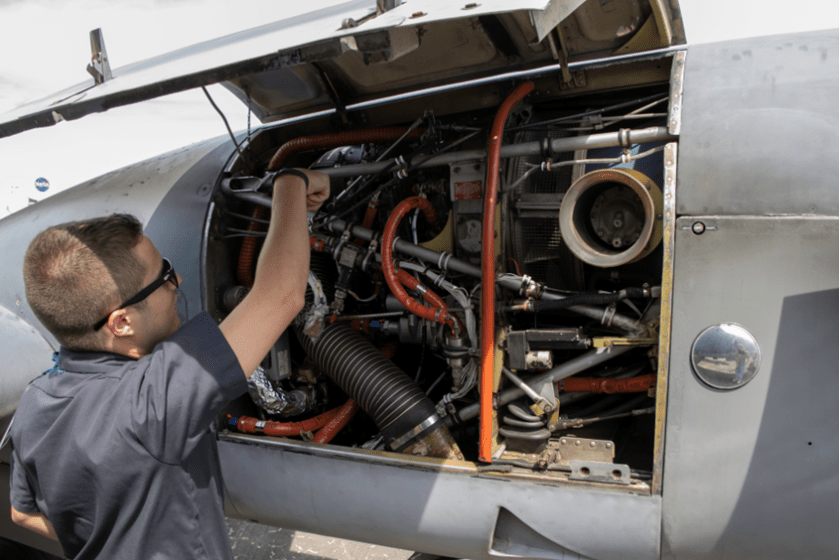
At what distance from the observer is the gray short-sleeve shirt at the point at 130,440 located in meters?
1.24

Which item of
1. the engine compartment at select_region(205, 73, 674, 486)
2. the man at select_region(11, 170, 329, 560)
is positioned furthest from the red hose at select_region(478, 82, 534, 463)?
the man at select_region(11, 170, 329, 560)

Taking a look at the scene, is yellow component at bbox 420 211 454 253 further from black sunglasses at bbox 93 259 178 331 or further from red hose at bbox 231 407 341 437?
black sunglasses at bbox 93 259 178 331

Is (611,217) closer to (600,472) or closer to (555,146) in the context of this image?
(555,146)

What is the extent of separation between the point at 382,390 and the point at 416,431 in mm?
229

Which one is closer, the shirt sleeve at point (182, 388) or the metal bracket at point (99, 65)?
the shirt sleeve at point (182, 388)

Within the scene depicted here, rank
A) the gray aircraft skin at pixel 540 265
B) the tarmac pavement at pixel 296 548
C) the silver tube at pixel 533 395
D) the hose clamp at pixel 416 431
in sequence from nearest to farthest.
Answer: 1. the gray aircraft skin at pixel 540 265
2. the silver tube at pixel 533 395
3. the hose clamp at pixel 416 431
4. the tarmac pavement at pixel 296 548

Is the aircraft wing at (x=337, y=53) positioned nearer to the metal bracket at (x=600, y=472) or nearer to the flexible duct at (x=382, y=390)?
the flexible duct at (x=382, y=390)

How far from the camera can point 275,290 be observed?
1422 mm

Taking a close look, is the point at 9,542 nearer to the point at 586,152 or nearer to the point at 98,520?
the point at 98,520

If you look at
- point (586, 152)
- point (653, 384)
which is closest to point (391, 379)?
point (653, 384)

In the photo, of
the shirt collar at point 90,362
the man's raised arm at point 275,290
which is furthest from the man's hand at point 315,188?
the shirt collar at point 90,362

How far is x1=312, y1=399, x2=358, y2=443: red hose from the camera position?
102 inches

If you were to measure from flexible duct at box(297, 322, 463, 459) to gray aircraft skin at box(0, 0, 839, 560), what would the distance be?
13mm

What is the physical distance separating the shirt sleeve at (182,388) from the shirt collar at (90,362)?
0.40 ft
